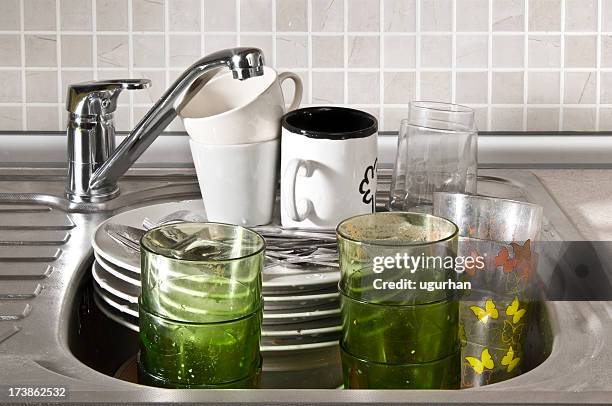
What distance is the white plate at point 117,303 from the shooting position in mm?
907

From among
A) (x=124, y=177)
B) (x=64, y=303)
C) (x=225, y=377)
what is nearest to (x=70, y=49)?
(x=124, y=177)

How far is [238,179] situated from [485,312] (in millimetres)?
340

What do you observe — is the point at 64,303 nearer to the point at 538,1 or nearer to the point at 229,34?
the point at 229,34

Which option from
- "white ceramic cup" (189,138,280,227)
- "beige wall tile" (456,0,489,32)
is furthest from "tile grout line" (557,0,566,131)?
"white ceramic cup" (189,138,280,227)

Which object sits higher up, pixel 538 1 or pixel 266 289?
pixel 538 1

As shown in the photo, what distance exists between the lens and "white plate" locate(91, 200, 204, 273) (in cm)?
94

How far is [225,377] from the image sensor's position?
0.74 metres

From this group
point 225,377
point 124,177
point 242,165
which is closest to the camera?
point 225,377

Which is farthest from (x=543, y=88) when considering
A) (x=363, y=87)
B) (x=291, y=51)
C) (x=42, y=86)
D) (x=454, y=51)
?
(x=42, y=86)

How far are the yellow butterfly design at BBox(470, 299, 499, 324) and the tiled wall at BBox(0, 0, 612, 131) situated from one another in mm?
553

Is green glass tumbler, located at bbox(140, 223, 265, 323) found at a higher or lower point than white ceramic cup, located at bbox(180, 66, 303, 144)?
lower

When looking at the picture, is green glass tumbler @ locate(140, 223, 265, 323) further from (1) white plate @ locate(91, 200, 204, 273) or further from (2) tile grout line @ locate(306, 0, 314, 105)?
(2) tile grout line @ locate(306, 0, 314, 105)

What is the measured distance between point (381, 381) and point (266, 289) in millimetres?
170

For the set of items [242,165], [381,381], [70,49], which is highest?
[70,49]
